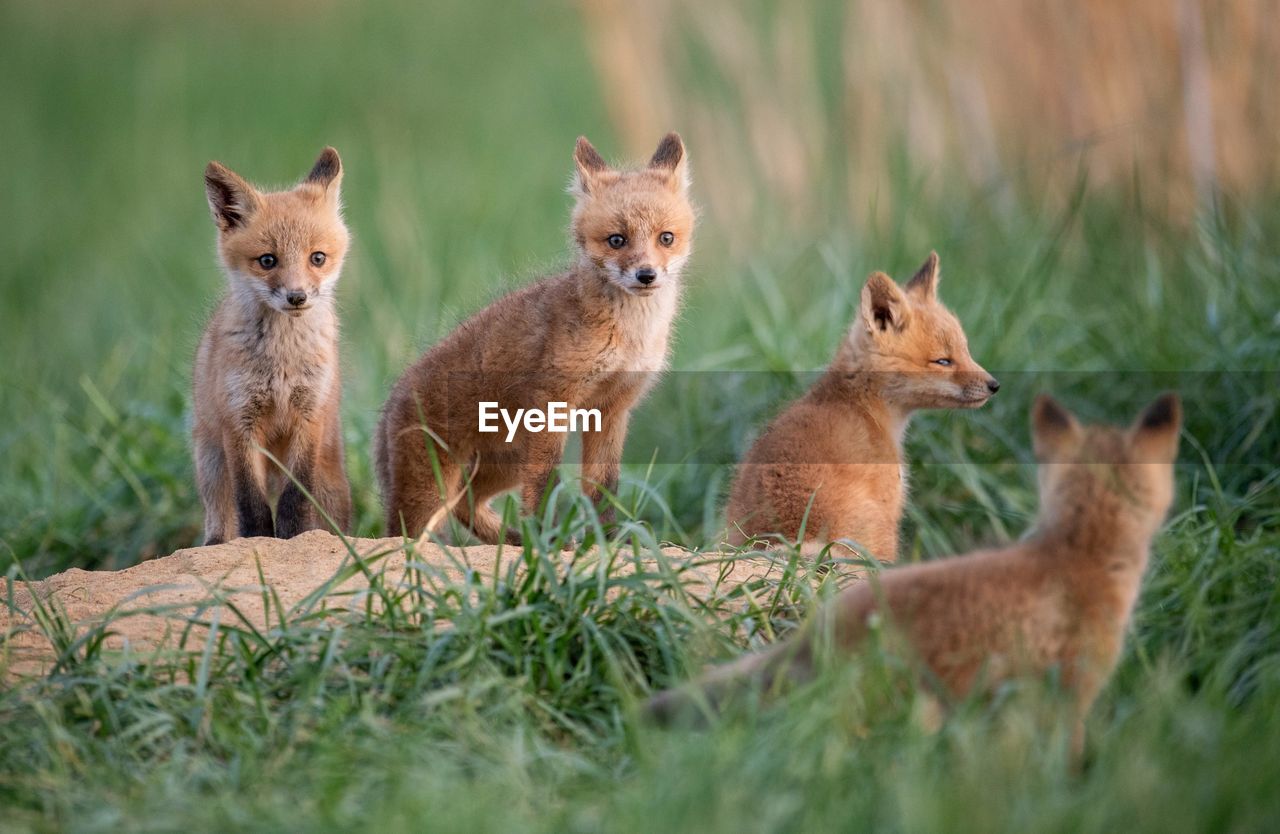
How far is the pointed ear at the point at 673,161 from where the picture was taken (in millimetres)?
5473

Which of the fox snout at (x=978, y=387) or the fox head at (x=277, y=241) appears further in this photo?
the fox snout at (x=978, y=387)

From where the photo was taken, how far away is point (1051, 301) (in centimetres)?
767

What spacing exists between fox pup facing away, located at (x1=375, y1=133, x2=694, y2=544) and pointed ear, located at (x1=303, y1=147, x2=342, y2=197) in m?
0.78

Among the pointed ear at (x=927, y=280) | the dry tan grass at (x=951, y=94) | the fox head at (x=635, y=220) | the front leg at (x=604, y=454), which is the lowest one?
the front leg at (x=604, y=454)

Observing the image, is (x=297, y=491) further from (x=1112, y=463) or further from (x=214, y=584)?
(x=1112, y=463)

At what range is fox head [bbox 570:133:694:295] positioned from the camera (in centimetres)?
513

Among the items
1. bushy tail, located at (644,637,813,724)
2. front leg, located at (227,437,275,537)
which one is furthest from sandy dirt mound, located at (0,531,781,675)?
bushy tail, located at (644,637,813,724)

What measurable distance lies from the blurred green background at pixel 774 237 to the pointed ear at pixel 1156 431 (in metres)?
1.44

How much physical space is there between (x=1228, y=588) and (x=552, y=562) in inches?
85.0

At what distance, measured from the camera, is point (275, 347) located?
5.11 metres

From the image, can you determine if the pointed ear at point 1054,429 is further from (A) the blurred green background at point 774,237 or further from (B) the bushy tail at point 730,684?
(A) the blurred green background at point 774,237

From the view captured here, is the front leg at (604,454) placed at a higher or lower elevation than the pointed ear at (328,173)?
lower

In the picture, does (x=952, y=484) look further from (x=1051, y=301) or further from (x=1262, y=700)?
(x=1262, y=700)

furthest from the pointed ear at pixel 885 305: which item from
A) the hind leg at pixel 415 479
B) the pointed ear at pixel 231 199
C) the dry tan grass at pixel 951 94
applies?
the dry tan grass at pixel 951 94
